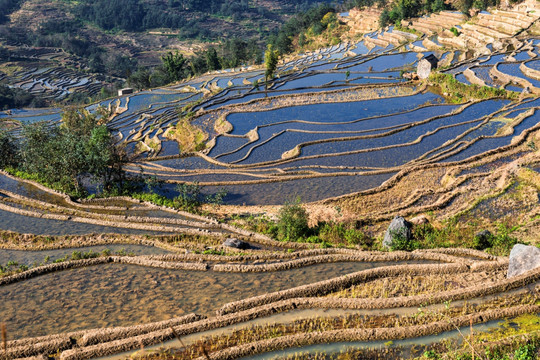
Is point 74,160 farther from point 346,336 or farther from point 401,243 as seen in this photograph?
point 346,336

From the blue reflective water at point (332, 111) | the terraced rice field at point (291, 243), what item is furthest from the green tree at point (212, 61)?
the blue reflective water at point (332, 111)

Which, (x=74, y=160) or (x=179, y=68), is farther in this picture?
(x=179, y=68)

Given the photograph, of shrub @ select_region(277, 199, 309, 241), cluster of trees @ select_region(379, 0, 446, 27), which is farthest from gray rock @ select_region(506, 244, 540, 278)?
cluster of trees @ select_region(379, 0, 446, 27)

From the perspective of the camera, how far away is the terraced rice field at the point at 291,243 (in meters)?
9.68

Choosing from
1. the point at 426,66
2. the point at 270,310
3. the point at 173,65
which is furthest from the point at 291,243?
the point at 173,65

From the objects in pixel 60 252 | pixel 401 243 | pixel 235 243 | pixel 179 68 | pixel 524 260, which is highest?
pixel 524 260

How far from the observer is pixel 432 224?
15.1 meters

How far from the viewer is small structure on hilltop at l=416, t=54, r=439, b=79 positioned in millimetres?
37688

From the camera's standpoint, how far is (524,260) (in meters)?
10.7

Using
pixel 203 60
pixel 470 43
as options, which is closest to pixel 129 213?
pixel 470 43

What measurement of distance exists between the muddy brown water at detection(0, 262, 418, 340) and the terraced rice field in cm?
6

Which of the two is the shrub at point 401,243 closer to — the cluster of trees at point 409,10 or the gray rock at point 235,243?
the gray rock at point 235,243

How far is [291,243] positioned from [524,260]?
731cm

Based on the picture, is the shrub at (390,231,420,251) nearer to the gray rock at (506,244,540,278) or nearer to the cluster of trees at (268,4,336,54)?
the gray rock at (506,244,540,278)
